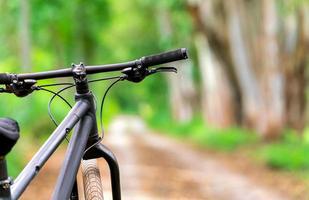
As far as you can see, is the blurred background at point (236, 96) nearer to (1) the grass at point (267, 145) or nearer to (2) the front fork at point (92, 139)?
(1) the grass at point (267, 145)

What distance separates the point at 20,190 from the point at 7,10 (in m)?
12.3

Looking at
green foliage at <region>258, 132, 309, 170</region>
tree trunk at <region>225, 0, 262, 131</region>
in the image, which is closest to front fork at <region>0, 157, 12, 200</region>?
green foliage at <region>258, 132, 309, 170</region>

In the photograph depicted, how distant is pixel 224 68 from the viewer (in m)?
19.5

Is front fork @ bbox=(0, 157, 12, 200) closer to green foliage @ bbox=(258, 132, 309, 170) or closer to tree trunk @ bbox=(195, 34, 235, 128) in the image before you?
green foliage @ bbox=(258, 132, 309, 170)

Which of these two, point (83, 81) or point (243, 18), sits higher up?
point (243, 18)

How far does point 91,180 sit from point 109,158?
19 centimetres

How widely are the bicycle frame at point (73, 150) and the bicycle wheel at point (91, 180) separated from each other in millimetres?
60

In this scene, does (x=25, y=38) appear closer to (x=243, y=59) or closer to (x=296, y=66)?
(x=243, y=59)

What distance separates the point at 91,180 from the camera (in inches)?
133

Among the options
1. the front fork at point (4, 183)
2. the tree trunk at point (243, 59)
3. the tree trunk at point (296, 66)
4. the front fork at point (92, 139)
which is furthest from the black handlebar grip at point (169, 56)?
the tree trunk at point (243, 59)

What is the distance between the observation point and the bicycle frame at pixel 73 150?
2629mm

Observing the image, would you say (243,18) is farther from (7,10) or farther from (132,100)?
(132,100)

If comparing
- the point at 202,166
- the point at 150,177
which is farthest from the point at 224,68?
the point at 150,177

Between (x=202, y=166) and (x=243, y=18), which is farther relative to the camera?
(x=243, y=18)
